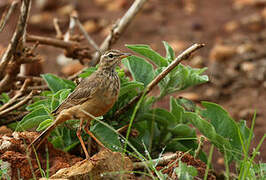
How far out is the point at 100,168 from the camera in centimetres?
345

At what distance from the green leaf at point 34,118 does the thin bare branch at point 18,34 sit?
0.74 metres

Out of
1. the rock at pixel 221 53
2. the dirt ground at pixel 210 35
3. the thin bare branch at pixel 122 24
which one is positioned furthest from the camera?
the rock at pixel 221 53

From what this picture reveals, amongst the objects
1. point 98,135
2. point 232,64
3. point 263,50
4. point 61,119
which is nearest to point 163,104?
point 232,64

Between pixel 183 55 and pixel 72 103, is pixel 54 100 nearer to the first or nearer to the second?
pixel 72 103

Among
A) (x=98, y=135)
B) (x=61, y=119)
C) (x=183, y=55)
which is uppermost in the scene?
(x=183, y=55)

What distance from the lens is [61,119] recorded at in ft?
11.9

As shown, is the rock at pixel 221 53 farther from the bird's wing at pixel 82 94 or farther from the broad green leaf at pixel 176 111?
the bird's wing at pixel 82 94

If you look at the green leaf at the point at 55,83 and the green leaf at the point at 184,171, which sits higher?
the green leaf at the point at 55,83

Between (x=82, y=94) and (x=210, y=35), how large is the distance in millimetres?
5392

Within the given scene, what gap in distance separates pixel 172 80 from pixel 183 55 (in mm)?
535

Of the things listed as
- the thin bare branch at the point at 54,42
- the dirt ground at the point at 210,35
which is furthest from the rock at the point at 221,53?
the thin bare branch at the point at 54,42

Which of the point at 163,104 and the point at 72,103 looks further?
the point at 163,104

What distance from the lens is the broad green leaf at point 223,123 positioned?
421cm

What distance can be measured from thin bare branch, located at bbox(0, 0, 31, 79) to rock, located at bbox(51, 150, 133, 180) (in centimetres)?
148
